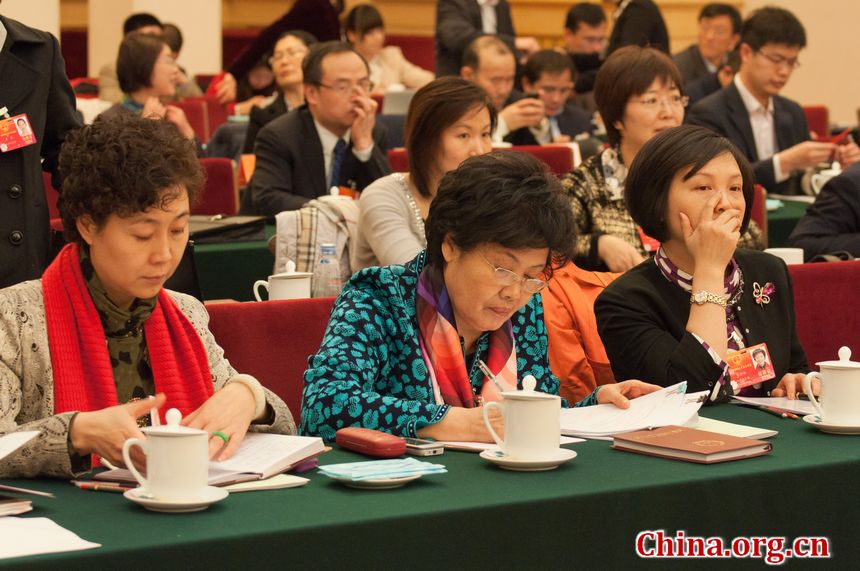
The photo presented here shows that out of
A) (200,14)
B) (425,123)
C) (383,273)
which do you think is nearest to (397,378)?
(383,273)

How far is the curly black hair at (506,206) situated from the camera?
2131mm

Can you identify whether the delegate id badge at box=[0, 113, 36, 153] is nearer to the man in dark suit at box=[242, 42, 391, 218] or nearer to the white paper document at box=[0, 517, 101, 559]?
the white paper document at box=[0, 517, 101, 559]

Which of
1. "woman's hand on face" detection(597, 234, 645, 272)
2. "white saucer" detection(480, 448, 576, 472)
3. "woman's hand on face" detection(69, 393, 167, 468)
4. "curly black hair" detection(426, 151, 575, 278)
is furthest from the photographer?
"woman's hand on face" detection(597, 234, 645, 272)

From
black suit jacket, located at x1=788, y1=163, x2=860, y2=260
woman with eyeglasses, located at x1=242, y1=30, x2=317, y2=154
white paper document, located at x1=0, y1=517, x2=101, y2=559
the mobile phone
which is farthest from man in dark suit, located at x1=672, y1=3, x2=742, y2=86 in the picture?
white paper document, located at x1=0, y1=517, x2=101, y2=559

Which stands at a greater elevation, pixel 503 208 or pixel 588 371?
pixel 503 208

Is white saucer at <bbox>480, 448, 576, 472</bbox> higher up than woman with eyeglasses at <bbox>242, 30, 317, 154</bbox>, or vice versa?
woman with eyeglasses at <bbox>242, 30, 317, 154</bbox>

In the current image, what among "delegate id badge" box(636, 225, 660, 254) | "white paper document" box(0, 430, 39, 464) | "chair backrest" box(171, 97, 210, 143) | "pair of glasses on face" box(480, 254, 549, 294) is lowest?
"white paper document" box(0, 430, 39, 464)

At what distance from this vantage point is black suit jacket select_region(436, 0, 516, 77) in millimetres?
7609

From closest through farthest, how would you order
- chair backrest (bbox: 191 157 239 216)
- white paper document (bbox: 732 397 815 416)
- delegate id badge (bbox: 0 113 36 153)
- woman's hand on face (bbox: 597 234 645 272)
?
white paper document (bbox: 732 397 815 416)
delegate id badge (bbox: 0 113 36 153)
woman's hand on face (bbox: 597 234 645 272)
chair backrest (bbox: 191 157 239 216)

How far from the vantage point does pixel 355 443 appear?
6.27ft

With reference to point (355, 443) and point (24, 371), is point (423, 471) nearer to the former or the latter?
point (355, 443)

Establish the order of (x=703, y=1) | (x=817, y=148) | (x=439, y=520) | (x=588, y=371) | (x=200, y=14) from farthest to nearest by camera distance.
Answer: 1. (x=703, y=1)
2. (x=200, y=14)
3. (x=817, y=148)
4. (x=588, y=371)
5. (x=439, y=520)

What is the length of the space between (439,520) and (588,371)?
131 centimetres

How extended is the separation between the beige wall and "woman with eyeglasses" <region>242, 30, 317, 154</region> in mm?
5415
